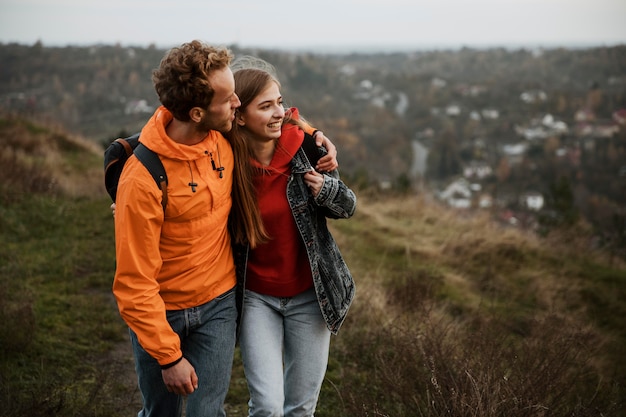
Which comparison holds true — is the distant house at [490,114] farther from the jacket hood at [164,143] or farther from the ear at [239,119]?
the jacket hood at [164,143]

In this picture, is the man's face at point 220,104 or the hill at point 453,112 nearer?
the man's face at point 220,104

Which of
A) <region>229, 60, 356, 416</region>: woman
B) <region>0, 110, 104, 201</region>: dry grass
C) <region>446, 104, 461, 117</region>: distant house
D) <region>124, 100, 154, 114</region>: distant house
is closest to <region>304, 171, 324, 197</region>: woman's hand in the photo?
<region>229, 60, 356, 416</region>: woman

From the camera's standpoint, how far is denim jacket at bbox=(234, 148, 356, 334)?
7.70 feet

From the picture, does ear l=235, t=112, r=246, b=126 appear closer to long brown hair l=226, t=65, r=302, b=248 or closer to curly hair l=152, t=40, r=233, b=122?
long brown hair l=226, t=65, r=302, b=248

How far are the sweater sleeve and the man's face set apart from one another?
30 centimetres

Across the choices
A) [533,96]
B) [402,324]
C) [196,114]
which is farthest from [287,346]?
[533,96]

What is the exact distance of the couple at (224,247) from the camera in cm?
187

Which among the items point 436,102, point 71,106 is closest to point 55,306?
point 71,106

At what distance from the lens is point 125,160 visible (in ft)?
6.61

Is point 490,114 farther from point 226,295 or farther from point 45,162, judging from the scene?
point 226,295

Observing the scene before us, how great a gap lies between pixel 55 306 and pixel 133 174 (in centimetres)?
325

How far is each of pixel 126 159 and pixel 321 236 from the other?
90 cm

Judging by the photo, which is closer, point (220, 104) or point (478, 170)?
point (220, 104)

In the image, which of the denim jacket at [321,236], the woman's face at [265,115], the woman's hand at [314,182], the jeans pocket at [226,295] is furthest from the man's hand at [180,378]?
the woman's face at [265,115]
